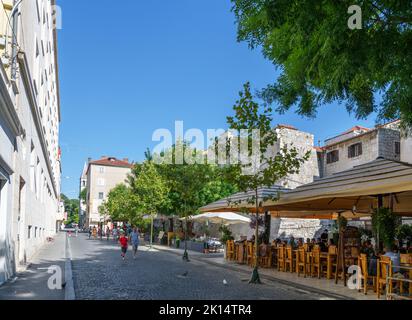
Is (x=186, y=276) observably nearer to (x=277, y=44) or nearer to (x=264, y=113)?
(x=264, y=113)

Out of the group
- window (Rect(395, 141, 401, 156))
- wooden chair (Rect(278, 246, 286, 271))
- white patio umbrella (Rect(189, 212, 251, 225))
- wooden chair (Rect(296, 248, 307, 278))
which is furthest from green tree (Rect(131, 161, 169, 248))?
wooden chair (Rect(296, 248, 307, 278))

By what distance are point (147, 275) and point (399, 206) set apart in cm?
892

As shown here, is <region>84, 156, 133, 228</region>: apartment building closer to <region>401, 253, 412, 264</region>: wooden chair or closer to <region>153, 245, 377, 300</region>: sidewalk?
<region>153, 245, 377, 300</region>: sidewalk

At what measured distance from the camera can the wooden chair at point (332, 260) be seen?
14.4m

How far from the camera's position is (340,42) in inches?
267

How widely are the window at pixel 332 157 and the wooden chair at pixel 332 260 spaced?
2469 centimetres

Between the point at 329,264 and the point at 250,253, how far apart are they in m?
5.74

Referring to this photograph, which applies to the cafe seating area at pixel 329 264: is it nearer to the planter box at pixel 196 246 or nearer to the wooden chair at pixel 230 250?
the wooden chair at pixel 230 250

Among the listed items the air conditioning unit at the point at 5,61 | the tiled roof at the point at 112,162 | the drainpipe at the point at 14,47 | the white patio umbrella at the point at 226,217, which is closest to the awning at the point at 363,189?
the white patio umbrella at the point at 226,217

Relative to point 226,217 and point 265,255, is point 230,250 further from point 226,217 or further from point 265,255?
point 265,255

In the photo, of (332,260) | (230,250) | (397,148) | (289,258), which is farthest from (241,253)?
(397,148)

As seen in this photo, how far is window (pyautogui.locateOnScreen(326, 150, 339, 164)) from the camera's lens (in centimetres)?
3861

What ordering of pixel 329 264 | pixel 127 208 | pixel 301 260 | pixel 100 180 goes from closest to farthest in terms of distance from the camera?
pixel 329 264 → pixel 301 260 → pixel 127 208 → pixel 100 180
